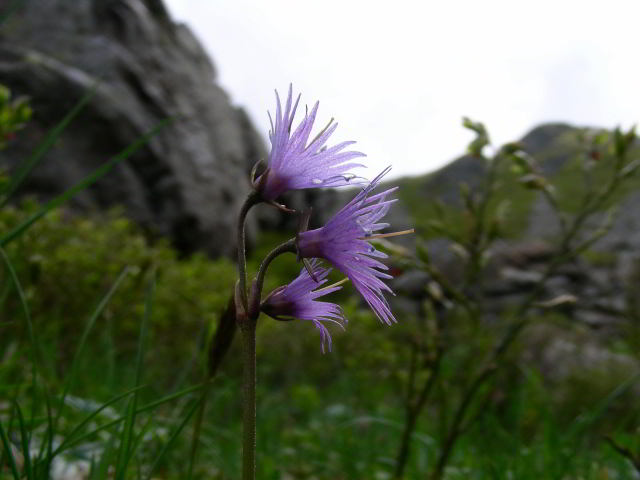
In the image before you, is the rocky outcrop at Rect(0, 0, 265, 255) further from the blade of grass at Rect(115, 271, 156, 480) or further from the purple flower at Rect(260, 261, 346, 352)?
the purple flower at Rect(260, 261, 346, 352)

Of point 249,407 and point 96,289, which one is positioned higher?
point 249,407

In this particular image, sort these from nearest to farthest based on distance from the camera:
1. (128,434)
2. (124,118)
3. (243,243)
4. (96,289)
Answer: (243,243), (128,434), (96,289), (124,118)

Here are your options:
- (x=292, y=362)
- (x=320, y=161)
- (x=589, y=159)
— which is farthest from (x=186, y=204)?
(x=320, y=161)

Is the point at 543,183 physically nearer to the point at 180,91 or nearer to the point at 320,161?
the point at 320,161

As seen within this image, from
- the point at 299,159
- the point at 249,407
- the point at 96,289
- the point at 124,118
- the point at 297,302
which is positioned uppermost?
the point at 124,118

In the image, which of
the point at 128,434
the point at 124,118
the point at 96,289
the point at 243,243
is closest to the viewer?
the point at 243,243

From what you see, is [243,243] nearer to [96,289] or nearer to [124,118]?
[96,289]

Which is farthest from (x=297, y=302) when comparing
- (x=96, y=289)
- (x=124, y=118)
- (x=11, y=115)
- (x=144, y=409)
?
(x=124, y=118)
